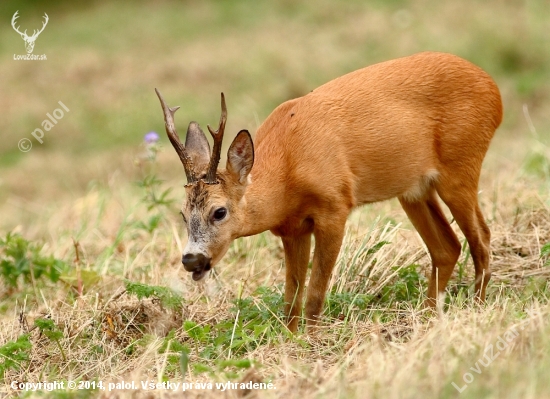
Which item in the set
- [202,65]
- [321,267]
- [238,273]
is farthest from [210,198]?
[202,65]

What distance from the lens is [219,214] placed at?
5.34 metres

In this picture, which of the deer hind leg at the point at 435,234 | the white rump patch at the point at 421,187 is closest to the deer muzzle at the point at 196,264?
the white rump patch at the point at 421,187

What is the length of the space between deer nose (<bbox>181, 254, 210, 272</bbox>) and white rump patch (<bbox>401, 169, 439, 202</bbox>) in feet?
5.44

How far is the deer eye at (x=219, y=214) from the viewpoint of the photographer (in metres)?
5.32

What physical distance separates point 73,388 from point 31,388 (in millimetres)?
458

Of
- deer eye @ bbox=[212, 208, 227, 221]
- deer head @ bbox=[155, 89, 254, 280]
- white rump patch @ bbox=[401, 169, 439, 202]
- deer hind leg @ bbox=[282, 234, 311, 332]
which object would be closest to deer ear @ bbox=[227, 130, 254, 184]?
deer head @ bbox=[155, 89, 254, 280]

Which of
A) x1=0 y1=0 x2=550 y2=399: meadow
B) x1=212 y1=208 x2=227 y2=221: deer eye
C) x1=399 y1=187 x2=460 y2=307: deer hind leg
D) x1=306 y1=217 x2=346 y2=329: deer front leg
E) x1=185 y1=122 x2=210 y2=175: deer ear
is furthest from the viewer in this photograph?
x1=399 y1=187 x2=460 y2=307: deer hind leg

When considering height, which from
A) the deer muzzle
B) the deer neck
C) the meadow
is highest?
the deer neck

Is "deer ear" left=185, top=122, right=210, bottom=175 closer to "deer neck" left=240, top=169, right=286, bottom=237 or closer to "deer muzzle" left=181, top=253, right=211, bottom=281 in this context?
"deer neck" left=240, top=169, right=286, bottom=237

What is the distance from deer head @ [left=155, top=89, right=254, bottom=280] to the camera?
5.24 meters

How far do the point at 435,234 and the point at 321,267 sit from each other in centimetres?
112

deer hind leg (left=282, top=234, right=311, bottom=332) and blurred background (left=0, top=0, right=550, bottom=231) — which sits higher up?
blurred background (left=0, top=0, right=550, bottom=231)

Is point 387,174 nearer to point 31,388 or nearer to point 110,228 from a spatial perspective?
point 31,388

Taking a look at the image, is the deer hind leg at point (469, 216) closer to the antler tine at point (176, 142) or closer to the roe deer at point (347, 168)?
the roe deer at point (347, 168)
